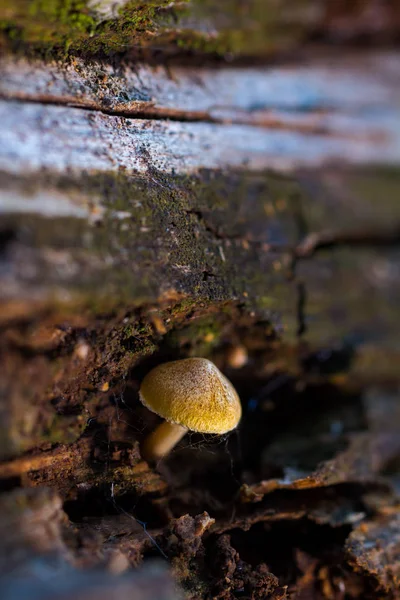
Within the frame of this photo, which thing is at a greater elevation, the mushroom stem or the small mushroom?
the small mushroom

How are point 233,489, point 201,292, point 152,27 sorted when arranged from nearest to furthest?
1. point 201,292
2. point 152,27
3. point 233,489

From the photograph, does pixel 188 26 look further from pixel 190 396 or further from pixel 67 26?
pixel 190 396

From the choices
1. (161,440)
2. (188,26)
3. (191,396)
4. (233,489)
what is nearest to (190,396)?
(191,396)

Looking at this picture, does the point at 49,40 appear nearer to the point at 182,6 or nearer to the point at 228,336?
the point at 182,6

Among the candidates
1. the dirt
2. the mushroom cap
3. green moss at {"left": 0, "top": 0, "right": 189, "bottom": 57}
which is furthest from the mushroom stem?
green moss at {"left": 0, "top": 0, "right": 189, "bottom": 57}

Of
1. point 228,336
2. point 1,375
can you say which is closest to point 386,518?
point 228,336

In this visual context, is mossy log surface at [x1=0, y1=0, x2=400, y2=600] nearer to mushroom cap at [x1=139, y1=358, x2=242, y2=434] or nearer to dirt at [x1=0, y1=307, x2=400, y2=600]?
dirt at [x1=0, y1=307, x2=400, y2=600]
